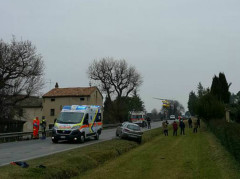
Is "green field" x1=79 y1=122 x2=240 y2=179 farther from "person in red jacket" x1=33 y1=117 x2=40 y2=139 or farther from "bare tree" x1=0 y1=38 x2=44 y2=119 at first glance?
"bare tree" x1=0 y1=38 x2=44 y2=119

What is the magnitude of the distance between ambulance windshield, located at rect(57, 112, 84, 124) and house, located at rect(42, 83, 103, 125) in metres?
38.0

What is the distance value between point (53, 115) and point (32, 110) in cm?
507

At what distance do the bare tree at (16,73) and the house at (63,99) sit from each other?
76.5 feet

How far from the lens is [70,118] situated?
21125 millimetres

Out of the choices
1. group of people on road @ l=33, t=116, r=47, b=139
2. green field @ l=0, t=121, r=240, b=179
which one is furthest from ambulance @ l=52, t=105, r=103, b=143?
green field @ l=0, t=121, r=240, b=179

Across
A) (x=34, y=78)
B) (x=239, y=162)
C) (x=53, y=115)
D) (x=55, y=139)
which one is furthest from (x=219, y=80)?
(x=239, y=162)

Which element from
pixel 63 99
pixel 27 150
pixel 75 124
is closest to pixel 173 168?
pixel 27 150

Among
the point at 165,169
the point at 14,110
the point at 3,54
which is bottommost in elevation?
the point at 165,169

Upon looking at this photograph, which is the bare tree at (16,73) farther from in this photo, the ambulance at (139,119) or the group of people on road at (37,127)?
the ambulance at (139,119)

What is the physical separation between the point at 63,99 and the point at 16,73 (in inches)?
1058

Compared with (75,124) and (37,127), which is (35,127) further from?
(75,124)

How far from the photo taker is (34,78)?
3631 cm

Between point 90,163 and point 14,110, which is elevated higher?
point 14,110

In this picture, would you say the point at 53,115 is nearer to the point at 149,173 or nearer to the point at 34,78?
the point at 34,78
